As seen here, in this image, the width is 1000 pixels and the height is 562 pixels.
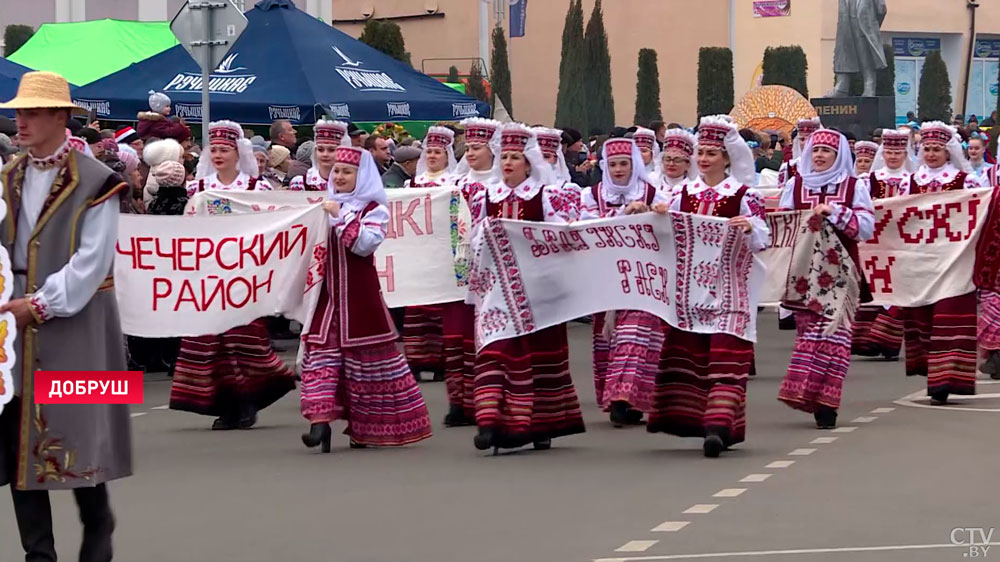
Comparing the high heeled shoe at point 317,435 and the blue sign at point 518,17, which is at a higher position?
the blue sign at point 518,17

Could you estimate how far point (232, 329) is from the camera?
12.4 m

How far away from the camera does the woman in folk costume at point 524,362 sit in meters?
11.2

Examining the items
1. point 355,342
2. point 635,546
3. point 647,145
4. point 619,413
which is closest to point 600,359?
point 619,413

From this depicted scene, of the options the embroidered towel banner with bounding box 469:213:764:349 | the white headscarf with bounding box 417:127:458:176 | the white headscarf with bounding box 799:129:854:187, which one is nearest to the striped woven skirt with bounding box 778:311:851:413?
the white headscarf with bounding box 799:129:854:187

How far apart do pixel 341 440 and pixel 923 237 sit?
4425mm

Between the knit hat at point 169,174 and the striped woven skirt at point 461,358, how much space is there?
3.32 m

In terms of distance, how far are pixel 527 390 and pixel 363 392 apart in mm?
960

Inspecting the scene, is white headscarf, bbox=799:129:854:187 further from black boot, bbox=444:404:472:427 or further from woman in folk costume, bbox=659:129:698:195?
black boot, bbox=444:404:472:427

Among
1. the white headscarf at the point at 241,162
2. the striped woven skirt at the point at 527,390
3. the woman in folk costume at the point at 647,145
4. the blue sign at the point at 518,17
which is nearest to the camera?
the striped woven skirt at the point at 527,390

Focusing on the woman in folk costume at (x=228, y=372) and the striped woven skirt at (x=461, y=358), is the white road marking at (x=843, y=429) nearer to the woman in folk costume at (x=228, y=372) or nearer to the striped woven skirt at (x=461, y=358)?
the striped woven skirt at (x=461, y=358)

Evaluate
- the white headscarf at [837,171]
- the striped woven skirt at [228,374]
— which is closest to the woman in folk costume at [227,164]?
the striped woven skirt at [228,374]

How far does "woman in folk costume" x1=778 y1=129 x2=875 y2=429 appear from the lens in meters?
12.3

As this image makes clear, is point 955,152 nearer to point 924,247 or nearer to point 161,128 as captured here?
point 924,247
